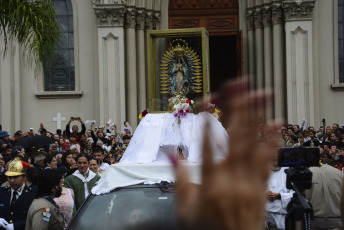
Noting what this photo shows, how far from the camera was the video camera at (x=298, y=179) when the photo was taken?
351 centimetres

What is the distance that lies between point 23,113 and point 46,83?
1.32 meters

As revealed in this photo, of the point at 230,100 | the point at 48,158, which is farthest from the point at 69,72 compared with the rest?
the point at 230,100

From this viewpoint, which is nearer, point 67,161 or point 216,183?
point 216,183

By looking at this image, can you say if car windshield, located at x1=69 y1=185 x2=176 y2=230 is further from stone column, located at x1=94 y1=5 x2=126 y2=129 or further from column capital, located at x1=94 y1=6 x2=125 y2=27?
column capital, located at x1=94 y1=6 x2=125 y2=27

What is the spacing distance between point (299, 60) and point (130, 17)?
17.5 ft

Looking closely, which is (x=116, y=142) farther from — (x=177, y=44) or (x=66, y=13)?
(x=66, y=13)

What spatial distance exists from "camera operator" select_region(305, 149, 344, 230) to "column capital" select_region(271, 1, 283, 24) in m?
11.7

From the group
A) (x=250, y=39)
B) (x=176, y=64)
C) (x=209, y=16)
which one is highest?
(x=209, y=16)

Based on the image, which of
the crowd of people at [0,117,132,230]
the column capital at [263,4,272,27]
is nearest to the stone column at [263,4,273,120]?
the column capital at [263,4,272,27]

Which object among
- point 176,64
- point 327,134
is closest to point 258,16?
point 327,134

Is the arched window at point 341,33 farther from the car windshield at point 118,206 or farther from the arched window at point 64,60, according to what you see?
the car windshield at point 118,206

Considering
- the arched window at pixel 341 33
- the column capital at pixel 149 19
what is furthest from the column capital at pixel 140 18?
the arched window at pixel 341 33

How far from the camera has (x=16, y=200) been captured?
285 inches

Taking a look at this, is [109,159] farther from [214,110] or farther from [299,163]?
[214,110]
